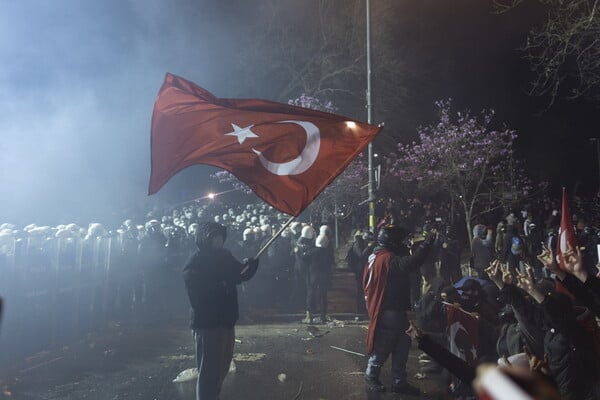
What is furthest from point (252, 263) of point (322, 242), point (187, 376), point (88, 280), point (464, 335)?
point (88, 280)

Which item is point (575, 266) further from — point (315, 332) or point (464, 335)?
point (315, 332)

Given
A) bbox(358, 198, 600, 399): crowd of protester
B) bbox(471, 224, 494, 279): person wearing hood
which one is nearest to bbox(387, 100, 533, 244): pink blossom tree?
bbox(471, 224, 494, 279): person wearing hood

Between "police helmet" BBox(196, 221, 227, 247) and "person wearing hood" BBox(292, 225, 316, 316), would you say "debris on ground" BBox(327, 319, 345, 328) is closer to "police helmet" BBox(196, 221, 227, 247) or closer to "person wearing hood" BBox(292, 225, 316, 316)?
"person wearing hood" BBox(292, 225, 316, 316)

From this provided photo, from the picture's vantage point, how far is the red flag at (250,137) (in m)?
5.42

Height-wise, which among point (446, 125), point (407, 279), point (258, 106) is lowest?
point (407, 279)

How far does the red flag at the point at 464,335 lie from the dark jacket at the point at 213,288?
225cm

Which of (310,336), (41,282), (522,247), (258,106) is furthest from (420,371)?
(522,247)

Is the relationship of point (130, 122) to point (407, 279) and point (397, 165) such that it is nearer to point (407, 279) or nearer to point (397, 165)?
point (397, 165)

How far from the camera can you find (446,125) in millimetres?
27047

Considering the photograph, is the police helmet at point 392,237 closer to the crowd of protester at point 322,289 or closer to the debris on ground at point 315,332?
the crowd of protester at point 322,289

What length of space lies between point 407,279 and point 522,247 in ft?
30.6

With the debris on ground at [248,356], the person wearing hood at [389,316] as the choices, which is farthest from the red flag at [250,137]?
the debris on ground at [248,356]

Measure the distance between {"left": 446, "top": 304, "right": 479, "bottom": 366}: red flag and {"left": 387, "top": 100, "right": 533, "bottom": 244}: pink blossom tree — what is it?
66.1 ft

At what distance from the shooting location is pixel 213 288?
14.8ft
